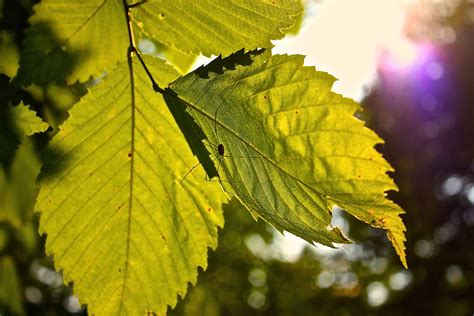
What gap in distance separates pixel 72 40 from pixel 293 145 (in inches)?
12.3

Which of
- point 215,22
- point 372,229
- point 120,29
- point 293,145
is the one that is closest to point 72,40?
point 120,29

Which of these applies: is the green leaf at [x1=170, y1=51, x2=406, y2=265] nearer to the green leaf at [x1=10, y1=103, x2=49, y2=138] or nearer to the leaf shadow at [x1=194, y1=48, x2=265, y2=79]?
the leaf shadow at [x1=194, y1=48, x2=265, y2=79]

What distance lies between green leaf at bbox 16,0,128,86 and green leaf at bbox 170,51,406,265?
0.47 feet

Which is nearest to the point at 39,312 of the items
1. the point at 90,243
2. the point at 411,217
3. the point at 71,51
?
the point at 90,243

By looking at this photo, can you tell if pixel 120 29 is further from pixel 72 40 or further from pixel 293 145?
pixel 293 145

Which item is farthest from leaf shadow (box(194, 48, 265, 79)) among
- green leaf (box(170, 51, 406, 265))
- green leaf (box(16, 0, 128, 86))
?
green leaf (box(16, 0, 128, 86))

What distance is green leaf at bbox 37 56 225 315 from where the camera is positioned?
754mm

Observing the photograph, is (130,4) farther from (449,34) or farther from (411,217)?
(449,34)

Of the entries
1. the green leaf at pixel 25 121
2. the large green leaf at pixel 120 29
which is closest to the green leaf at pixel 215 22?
the large green leaf at pixel 120 29

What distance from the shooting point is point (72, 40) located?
2.39 feet

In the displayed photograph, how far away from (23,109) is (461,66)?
16304mm

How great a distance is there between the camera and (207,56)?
738 mm

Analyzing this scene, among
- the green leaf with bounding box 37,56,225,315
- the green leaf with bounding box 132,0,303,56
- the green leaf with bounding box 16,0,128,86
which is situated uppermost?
the green leaf with bounding box 132,0,303,56

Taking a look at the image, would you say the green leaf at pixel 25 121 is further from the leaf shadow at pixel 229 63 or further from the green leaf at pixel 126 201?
the leaf shadow at pixel 229 63
